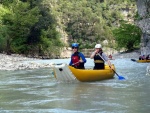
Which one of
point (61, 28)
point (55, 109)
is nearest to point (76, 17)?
point (61, 28)

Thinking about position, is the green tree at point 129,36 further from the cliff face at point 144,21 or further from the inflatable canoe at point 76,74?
the inflatable canoe at point 76,74

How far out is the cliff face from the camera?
75.2ft

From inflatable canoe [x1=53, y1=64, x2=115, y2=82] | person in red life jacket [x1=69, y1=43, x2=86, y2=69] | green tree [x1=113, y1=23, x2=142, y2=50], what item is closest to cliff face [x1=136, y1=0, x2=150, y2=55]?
green tree [x1=113, y1=23, x2=142, y2=50]

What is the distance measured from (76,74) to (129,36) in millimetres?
33601

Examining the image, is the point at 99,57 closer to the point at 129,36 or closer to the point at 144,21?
the point at 144,21

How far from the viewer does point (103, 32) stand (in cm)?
7081

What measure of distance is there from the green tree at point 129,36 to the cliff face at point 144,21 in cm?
654

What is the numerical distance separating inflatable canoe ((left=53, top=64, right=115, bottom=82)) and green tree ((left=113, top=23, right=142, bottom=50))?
3217 cm

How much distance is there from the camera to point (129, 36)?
140 feet

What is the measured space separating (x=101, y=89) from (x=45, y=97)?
6.55ft

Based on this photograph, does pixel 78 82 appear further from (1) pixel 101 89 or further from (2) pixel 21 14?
(2) pixel 21 14

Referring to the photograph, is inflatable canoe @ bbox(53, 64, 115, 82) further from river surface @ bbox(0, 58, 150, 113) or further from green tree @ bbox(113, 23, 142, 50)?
green tree @ bbox(113, 23, 142, 50)

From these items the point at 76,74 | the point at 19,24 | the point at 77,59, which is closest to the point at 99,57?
the point at 77,59

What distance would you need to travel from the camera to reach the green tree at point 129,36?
139ft
